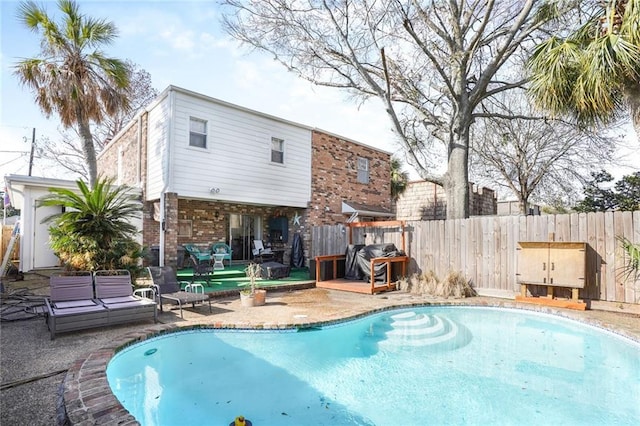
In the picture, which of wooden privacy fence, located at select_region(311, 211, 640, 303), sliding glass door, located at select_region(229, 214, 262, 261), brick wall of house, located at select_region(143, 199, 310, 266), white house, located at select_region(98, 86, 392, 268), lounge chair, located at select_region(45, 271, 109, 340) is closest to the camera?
lounge chair, located at select_region(45, 271, 109, 340)

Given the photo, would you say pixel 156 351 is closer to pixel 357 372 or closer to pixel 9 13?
pixel 357 372

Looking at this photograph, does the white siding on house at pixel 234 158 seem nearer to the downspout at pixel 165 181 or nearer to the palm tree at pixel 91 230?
the downspout at pixel 165 181

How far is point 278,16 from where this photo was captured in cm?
1084

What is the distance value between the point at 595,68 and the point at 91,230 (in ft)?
33.5

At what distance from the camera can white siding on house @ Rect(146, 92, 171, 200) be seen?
10.5 meters

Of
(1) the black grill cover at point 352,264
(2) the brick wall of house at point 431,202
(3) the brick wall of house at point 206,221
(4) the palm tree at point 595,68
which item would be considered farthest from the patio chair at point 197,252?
(2) the brick wall of house at point 431,202

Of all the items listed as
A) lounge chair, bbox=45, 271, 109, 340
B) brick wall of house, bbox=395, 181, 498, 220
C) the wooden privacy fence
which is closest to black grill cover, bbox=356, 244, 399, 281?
the wooden privacy fence

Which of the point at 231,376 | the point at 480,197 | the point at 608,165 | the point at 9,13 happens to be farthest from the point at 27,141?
the point at 608,165

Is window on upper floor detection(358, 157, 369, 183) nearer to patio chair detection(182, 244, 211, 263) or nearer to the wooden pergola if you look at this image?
the wooden pergola

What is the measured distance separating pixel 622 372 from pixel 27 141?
30.4 meters

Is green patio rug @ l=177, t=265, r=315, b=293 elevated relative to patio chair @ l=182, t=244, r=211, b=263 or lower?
lower

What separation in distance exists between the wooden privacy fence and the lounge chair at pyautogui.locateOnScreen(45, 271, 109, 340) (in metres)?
7.67

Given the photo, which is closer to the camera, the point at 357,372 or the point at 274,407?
the point at 274,407

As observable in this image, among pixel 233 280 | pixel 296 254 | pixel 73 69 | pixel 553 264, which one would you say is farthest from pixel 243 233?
pixel 553 264
